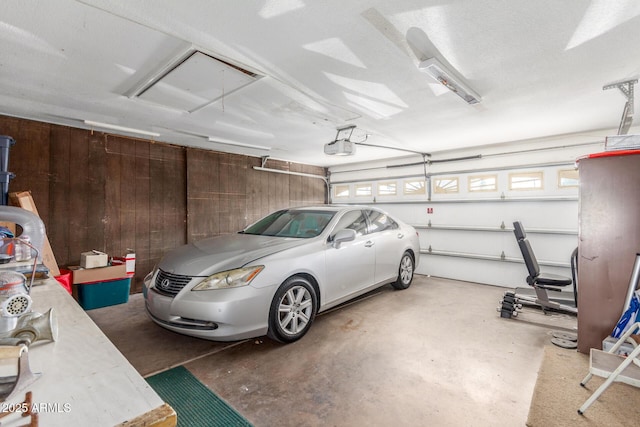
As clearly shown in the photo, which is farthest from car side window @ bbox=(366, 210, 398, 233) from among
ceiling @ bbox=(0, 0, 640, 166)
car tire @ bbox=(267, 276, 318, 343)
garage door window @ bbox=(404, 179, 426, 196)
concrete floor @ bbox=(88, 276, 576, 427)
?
garage door window @ bbox=(404, 179, 426, 196)

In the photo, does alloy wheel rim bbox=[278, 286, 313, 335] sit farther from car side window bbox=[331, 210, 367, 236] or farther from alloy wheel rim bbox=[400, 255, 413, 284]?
alloy wheel rim bbox=[400, 255, 413, 284]

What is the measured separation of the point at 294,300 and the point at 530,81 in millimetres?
2861

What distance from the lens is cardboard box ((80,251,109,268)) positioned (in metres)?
3.73

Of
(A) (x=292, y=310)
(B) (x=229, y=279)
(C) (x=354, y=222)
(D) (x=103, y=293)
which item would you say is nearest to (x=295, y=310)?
(A) (x=292, y=310)

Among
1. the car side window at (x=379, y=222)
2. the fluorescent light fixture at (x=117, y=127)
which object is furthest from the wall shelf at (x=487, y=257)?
the fluorescent light fixture at (x=117, y=127)

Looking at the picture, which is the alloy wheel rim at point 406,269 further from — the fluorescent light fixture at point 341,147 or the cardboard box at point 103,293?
the cardboard box at point 103,293

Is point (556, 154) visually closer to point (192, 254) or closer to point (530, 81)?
point (530, 81)

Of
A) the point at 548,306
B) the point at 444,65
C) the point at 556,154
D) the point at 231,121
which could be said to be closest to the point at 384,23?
the point at 444,65

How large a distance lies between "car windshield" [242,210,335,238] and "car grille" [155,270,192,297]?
122 cm

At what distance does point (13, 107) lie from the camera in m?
3.18

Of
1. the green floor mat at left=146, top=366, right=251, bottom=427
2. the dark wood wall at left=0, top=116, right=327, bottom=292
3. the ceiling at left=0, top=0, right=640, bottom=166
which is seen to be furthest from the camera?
the dark wood wall at left=0, top=116, right=327, bottom=292

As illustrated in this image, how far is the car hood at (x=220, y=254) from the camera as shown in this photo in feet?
8.34

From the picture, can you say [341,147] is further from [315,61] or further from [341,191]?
[341,191]

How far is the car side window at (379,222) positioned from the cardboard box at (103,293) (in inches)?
135
